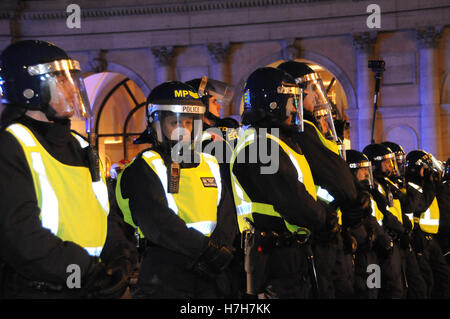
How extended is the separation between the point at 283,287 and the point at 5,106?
2236 millimetres

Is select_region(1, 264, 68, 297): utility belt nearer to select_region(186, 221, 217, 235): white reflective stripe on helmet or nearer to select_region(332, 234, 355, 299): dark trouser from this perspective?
select_region(186, 221, 217, 235): white reflective stripe on helmet

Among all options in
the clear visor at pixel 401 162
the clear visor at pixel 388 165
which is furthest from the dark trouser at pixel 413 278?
the clear visor at pixel 401 162

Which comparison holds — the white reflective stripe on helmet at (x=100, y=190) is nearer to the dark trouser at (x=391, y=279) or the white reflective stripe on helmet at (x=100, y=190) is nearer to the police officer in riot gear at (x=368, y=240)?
the police officer in riot gear at (x=368, y=240)

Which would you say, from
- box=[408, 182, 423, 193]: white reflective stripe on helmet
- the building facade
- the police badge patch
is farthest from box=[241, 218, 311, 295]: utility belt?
the building facade

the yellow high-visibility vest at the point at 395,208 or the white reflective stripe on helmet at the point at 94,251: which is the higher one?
the white reflective stripe on helmet at the point at 94,251

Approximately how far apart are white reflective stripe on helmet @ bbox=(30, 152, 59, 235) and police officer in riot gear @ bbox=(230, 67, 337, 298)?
66.5 inches

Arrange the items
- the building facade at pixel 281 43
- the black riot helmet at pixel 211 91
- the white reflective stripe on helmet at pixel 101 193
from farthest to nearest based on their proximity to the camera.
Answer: the building facade at pixel 281 43
the black riot helmet at pixel 211 91
the white reflective stripe on helmet at pixel 101 193

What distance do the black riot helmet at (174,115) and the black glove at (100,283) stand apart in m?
1.60

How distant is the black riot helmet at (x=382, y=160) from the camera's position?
8820 millimetres

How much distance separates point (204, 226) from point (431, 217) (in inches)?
246

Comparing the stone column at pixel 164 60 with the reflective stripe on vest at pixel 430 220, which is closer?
the reflective stripe on vest at pixel 430 220

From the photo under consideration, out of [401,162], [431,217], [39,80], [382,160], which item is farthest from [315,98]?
[431,217]

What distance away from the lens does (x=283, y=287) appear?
4.51 metres
